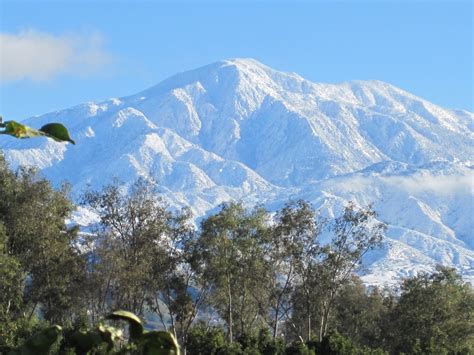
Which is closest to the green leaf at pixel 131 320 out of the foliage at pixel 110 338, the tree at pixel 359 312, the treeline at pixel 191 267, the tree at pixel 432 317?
the foliage at pixel 110 338

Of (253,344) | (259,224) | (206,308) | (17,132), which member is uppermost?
(259,224)

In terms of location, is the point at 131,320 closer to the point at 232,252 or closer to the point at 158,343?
the point at 158,343

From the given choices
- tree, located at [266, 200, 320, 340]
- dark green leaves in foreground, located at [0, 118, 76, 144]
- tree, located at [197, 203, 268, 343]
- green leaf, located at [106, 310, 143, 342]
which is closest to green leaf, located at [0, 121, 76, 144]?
dark green leaves in foreground, located at [0, 118, 76, 144]

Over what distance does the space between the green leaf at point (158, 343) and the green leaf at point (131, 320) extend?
2 centimetres

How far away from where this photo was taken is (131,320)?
217cm

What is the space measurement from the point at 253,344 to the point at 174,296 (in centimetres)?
1352

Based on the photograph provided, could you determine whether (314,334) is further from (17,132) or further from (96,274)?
(17,132)

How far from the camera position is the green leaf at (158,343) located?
7.36 feet

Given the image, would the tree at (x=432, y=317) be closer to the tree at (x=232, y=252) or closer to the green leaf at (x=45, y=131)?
the tree at (x=232, y=252)

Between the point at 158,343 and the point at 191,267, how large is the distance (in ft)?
181

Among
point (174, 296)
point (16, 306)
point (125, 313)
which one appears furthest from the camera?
point (174, 296)

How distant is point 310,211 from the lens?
5791 centimetres

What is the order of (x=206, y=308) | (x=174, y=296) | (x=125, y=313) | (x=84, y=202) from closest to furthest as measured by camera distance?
(x=125, y=313) → (x=84, y=202) → (x=174, y=296) → (x=206, y=308)

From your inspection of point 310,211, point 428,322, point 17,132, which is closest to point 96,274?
point 310,211
